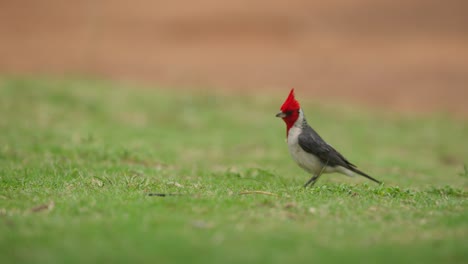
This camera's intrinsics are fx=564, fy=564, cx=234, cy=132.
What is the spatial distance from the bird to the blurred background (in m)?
12.4

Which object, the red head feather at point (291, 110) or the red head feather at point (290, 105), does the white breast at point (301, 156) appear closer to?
the red head feather at point (291, 110)

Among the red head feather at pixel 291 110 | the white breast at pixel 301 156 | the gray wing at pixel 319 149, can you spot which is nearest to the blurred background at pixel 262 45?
the red head feather at pixel 291 110

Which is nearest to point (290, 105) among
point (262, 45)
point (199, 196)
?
point (199, 196)

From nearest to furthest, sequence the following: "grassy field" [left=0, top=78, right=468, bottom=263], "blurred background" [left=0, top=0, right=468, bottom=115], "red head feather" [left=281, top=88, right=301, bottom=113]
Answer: "grassy field" [left=0, top=78, right=468, bottom=263]
"red head feather" [left=281, top=88, right=301, bottom=113]
"blurred background" [left=0, top=0, right=468, bottom=115]

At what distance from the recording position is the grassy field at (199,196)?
13.5 feet

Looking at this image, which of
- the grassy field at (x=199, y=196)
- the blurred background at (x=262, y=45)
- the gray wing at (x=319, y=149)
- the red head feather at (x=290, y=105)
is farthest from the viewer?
the blurred background at (x=262, y=45)

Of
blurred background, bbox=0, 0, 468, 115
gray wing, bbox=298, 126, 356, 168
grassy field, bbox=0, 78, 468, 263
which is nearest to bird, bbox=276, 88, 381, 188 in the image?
gray wing, bbox=298, 126, 356, 168

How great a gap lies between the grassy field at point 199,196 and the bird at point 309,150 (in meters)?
0.31

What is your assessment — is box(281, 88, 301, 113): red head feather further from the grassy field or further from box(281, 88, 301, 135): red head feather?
the grassy field

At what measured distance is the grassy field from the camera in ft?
13.5

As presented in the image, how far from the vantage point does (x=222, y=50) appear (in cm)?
Answer: 2512

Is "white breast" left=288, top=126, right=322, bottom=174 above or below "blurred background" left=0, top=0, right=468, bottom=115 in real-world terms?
below

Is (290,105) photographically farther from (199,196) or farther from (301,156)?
(199,196)

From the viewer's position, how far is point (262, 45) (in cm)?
2567
